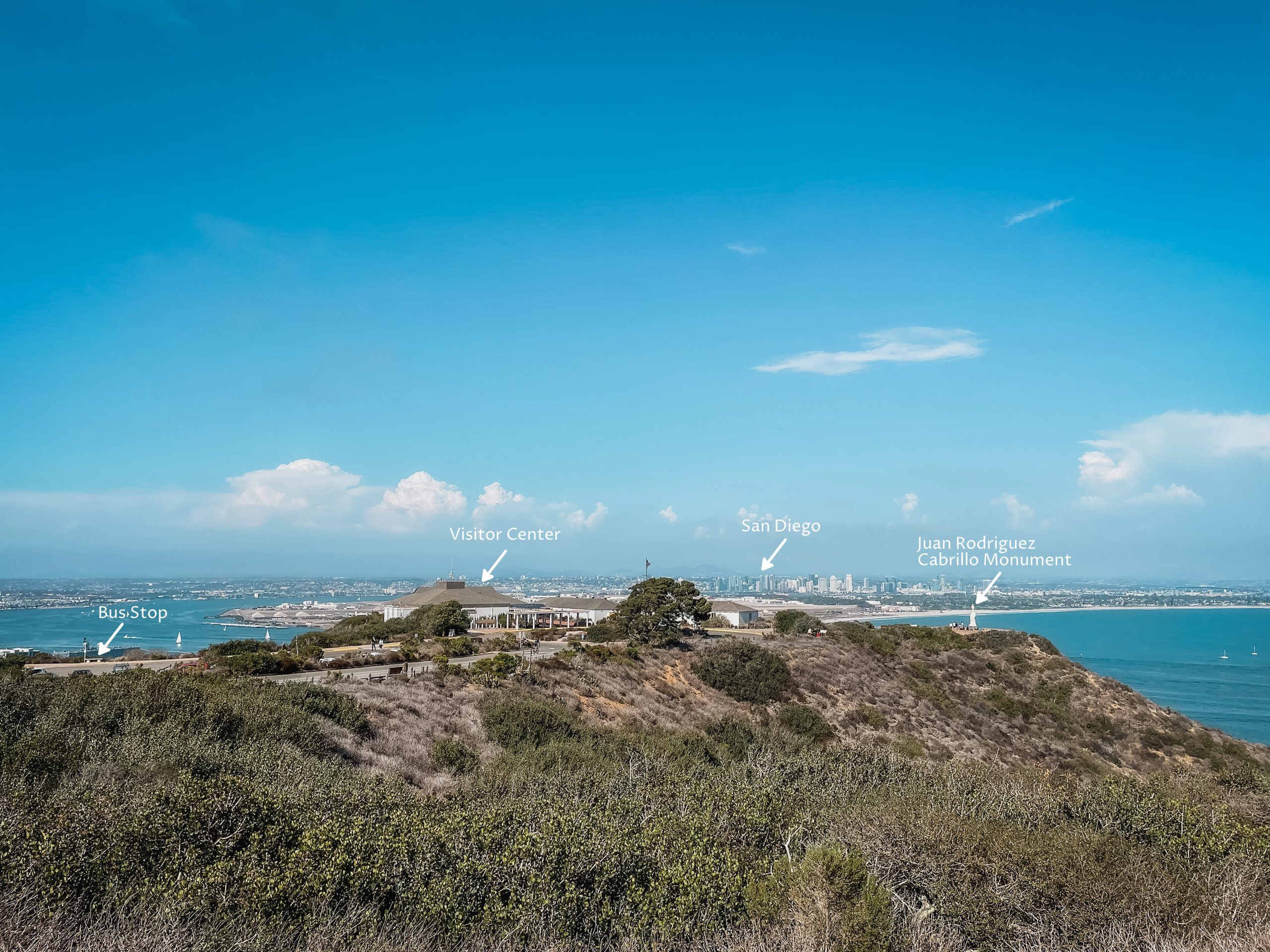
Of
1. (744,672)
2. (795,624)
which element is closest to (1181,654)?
(795,624)

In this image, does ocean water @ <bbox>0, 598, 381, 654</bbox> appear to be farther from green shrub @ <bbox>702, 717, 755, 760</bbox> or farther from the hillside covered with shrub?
green shrub @ <bbox>702, 717, 755, 760</bbox>

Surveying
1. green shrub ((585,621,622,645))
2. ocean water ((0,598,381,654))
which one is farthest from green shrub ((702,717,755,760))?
ocean water ((0,598,381,654))

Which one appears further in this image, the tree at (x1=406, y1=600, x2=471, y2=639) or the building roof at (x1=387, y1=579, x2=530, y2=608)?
the building roof at (x1=387, y1=579, x2=530, y2=608)

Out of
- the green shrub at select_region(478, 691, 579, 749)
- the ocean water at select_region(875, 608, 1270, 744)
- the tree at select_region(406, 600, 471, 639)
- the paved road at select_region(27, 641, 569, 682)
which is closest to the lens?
the green shrub at select_region(478, 691, 579, 749)

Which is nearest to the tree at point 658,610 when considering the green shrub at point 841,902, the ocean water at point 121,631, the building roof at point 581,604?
the building roof at point 581,604

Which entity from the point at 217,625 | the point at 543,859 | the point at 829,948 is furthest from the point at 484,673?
the point at 217,625

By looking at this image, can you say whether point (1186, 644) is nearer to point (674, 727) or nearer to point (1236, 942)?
point (674, 727)
